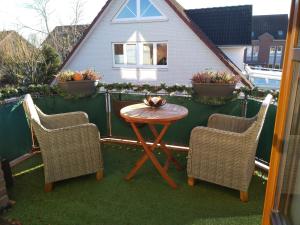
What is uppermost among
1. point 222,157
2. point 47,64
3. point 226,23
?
point 226,23

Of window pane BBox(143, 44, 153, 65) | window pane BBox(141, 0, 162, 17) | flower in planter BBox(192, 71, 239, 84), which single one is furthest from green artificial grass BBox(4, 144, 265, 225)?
window pane BBox(141, 0, 162, 17)

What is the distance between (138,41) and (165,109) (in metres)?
7.68

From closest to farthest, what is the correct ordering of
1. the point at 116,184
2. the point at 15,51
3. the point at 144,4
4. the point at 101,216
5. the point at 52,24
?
the point at 101,216, the point at 116,184, the point at 144,4, the point at 15,51, the point at 52,24

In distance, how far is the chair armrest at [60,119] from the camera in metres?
3.12

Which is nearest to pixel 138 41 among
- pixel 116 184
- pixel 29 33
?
pixel 29 33

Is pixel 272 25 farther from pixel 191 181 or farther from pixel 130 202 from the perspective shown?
pixel 130 202

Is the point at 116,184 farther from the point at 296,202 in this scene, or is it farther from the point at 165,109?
the point at 296,202

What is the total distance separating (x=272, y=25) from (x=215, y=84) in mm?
31194

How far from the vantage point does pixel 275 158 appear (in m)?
1.53

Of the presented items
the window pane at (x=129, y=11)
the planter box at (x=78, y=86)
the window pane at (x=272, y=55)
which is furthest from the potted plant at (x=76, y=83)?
the window pane at (x=272, y=55)

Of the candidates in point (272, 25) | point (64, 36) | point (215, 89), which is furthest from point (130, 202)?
point (272, 25)

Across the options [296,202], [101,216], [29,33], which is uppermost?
[29,33]

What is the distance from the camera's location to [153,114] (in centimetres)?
277

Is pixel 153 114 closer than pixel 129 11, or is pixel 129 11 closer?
pixel 153 114
